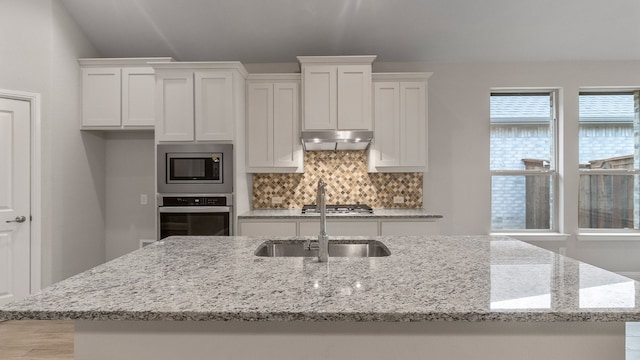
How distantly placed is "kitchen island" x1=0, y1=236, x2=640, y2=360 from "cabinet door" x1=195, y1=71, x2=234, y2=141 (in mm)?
2512

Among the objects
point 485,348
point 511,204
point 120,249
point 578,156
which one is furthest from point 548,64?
point 120,249

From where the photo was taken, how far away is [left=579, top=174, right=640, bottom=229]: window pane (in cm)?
454

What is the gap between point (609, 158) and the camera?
14.9ft

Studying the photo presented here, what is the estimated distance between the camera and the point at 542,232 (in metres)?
4.55

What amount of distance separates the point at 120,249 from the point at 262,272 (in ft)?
12.3

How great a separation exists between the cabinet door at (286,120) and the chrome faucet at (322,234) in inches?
85.2

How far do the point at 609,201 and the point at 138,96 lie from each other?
18.2 feet

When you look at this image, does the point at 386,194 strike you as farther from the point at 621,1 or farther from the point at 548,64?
the point at 621,1

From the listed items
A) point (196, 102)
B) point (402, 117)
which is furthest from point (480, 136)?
point (196, 102)

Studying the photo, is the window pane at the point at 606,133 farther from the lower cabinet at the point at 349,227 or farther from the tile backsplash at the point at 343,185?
the lower cabinet at the point at 349,227

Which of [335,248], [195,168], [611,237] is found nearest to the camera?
[335,248]

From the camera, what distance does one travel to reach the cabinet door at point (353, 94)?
3959 millimetres

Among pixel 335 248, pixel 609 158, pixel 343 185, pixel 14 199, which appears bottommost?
pixel 335 248

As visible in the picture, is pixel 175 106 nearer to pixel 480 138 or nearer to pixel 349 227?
pixel 349 227
